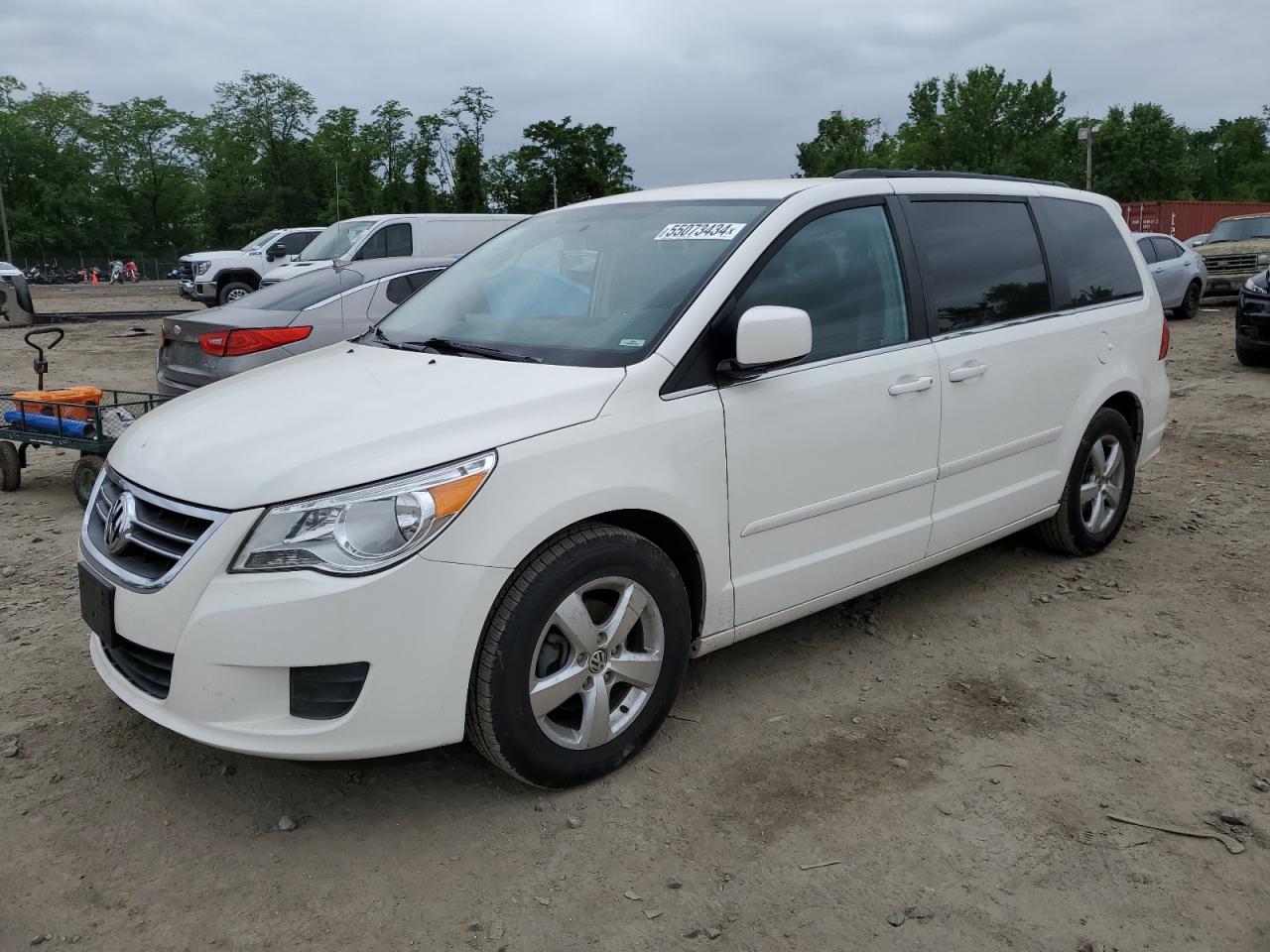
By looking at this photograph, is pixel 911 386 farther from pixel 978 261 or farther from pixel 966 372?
pixel 978 261

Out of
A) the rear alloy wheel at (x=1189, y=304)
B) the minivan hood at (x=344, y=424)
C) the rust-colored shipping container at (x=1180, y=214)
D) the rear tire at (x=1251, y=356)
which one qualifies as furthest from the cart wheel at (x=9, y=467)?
the rust-colored shipping container at (x=1180, y=214)

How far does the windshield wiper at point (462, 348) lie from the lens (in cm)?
336

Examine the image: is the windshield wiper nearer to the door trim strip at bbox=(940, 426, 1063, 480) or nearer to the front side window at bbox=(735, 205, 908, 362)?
the front side window at bbox=(735, 205, 908, 362)

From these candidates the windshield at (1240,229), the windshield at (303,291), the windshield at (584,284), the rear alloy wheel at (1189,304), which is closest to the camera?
the windshield at (584,284)

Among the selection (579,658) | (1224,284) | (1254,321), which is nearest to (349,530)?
(579,658)

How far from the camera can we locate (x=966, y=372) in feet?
13.2

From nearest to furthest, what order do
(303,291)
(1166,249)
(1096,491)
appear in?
(1096,491), (303,291), (1166,249)

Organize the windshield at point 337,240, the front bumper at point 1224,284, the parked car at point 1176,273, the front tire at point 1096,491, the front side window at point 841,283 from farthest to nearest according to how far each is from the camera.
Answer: the front bumper at point 1224,284
the parked car at point 1176,273
the windshield at point 337,240
the front tire at point 1096,491
the front side window at point 841,283

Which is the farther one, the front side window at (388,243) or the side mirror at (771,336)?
the front side window at (388,243)

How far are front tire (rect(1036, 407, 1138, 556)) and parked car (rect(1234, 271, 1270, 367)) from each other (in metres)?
7.76

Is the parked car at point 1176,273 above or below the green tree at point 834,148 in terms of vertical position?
below

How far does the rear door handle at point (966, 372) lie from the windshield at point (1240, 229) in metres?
18.5

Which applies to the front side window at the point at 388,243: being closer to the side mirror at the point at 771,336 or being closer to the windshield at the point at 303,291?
the windshield at the point at 303,291

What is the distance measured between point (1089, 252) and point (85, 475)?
5.84 m
